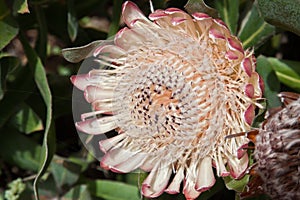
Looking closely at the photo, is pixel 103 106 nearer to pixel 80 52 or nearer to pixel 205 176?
pixel 80 52

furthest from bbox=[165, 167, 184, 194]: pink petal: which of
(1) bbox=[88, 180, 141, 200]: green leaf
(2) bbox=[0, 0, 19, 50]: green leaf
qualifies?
(2) bbox=[0, 0, 19, 50]: green leaf

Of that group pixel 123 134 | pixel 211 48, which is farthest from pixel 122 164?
pixel 211 48

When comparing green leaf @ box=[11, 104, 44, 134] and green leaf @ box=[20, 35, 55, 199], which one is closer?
green leaf @ box=[20, 35, 55, 199]

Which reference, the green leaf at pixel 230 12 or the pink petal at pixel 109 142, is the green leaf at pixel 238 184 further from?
the green leaf at pixel 230 12

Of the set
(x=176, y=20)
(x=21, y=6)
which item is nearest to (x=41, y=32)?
(x=21, y=6)

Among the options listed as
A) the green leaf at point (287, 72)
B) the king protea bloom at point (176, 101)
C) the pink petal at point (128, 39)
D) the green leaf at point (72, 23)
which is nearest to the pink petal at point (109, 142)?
the king protea bloom at point (176, 101)

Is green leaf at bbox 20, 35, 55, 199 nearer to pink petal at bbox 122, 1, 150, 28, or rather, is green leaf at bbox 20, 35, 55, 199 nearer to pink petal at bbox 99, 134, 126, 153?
pink petal at bbox 99, 134, 126, 153
